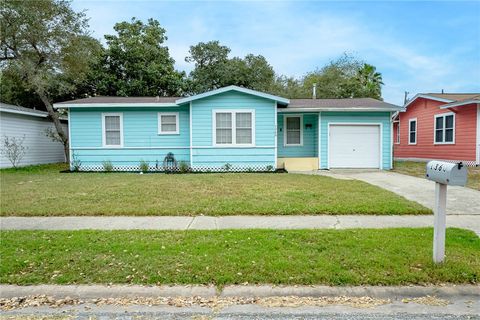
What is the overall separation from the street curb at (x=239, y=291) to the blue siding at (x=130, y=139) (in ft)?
37.6

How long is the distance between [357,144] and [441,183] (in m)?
11.8

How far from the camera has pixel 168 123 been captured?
14.9 metres

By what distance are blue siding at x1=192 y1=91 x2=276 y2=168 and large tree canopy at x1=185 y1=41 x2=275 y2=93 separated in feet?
55.6

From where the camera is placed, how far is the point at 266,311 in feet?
9.95

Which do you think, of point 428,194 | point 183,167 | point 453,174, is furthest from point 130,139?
point 453,174

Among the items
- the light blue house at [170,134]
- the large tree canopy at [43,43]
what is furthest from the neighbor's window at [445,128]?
the large tree canopy at [43,43]

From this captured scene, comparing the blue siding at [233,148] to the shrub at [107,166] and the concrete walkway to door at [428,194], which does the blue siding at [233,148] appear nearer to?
the shrub at [107,166]

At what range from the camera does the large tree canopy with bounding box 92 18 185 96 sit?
85.5ft

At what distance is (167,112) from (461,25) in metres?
13.2

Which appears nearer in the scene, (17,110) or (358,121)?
(358,121)

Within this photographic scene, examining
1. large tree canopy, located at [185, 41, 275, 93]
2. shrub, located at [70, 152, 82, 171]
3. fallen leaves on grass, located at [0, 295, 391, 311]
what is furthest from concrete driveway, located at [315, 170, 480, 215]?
large tree canopy, located at [185, 41, 275, 93]

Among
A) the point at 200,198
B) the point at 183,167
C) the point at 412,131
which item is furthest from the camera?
the point at 412,131

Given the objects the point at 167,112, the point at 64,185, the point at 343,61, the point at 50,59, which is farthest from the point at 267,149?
the point at 343,61

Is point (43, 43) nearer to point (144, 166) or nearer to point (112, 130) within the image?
point (112, 130)
